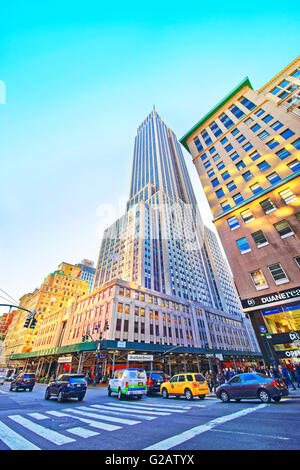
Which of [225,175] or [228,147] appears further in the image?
[228,147]

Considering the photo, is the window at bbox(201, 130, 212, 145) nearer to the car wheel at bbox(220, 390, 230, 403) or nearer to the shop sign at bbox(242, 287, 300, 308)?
the shop sign at bbox(242, 287, 300, 308)

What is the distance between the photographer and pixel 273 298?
16.6 metres

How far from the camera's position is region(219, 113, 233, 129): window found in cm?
2956

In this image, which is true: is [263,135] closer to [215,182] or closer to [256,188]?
[215,182]

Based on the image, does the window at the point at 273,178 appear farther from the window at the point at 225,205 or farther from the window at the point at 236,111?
the window at the point at 236,111

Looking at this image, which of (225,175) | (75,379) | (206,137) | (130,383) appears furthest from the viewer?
(206,137)

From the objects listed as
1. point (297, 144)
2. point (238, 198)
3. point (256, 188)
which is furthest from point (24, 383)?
point (297, 144)

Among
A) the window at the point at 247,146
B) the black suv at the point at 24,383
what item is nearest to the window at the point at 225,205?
the window at the point at 247,146

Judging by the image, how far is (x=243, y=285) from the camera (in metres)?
19.0

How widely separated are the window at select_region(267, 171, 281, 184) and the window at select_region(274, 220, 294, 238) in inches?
192

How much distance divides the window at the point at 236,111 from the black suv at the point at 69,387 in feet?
118

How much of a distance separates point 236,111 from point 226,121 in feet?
6.35

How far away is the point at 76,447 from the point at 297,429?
5599 mm

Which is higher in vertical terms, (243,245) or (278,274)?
(243,245)
